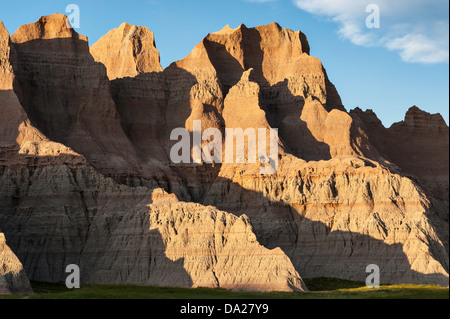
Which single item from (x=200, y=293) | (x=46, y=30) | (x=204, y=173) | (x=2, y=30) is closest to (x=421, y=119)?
(x=204, y=173)

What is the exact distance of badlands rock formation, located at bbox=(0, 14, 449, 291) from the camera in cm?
12288

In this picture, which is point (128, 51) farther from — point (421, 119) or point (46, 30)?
point (421, 119)

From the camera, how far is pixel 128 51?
174 meters

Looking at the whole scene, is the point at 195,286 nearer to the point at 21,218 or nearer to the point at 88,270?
Result: the point at 88,270

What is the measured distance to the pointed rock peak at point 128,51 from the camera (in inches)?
6743

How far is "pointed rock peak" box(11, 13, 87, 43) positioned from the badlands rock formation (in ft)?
0.66

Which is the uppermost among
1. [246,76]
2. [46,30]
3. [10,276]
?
[46,30]

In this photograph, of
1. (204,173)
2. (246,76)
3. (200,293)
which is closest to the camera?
(200,293)

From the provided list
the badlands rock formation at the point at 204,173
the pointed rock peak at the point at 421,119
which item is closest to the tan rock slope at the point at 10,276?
the badlands rock formation at the point at 204,173

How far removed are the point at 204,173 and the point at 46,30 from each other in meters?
26.9

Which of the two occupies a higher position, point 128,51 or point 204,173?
point 128,51

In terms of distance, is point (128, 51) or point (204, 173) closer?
point (204, 173)

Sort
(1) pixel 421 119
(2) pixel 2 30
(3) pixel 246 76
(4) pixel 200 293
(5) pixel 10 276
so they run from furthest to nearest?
(1) pixel 421 119, (3) pixel 246 76, (2) pixel 2 30, (5) pixel 10 276, (4) pixel 200 293
